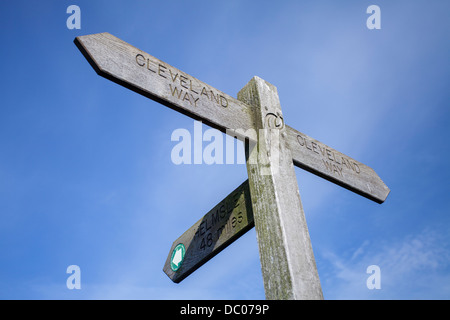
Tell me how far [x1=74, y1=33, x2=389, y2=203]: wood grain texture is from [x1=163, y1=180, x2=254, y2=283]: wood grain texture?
1.14ft

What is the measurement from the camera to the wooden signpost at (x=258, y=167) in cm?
150

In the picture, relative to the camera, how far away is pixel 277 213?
1.56m

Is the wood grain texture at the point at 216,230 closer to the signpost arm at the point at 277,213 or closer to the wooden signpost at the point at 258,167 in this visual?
the wooden signpost at the point at 258,167

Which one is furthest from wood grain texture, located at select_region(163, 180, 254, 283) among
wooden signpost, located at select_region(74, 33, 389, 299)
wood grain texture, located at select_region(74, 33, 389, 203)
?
wood grain texture, located at select_region(74, 33, 389, 203)

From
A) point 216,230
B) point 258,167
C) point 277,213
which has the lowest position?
point 277,213

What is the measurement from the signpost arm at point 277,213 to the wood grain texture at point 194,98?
0.08 meters

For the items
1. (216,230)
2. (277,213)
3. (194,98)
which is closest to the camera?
(277,213)

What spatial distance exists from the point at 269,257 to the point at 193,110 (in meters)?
0.72

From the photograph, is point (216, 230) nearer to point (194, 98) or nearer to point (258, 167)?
point (258, 167)

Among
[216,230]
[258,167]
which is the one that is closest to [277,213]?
[258,167]

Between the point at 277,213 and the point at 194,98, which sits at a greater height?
the point at 194,98

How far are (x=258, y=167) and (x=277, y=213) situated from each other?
0.92ft
